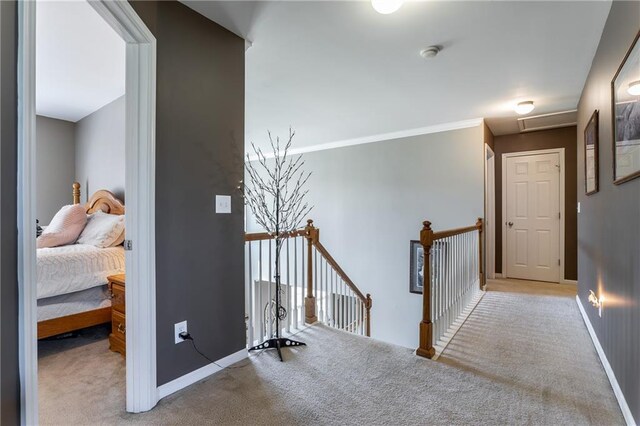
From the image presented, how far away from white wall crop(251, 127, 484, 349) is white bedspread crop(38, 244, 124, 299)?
12.0 feet

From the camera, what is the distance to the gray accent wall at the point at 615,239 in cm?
151

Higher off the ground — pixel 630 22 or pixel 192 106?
pixel 630 22

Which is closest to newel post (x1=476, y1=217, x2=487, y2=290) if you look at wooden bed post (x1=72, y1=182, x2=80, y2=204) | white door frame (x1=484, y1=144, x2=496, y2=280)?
white door frame (x1=484, y1=144, x2=496, y2=280)

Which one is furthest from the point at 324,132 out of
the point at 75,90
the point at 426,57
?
the point at 75,90

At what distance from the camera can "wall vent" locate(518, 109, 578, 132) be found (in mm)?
4064

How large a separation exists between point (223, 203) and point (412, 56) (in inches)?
74.4

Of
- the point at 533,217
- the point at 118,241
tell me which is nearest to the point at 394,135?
the point at 533,217

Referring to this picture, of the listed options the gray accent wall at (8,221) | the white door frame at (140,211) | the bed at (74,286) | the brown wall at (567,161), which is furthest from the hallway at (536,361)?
the bed at (74,286)

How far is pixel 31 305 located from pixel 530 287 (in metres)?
5.20

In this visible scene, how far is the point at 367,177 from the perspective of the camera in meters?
5.33

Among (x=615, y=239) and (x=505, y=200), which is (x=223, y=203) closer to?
(x=615, y=239)

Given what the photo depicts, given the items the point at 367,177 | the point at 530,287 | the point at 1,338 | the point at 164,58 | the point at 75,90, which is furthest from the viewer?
the point at 367,177

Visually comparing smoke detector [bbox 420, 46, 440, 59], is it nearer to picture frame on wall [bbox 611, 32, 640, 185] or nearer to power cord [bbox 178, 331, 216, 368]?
picture frame on wall [bbox 611, 32, 640, 185]

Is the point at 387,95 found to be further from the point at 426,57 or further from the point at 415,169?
the point at 415,169
